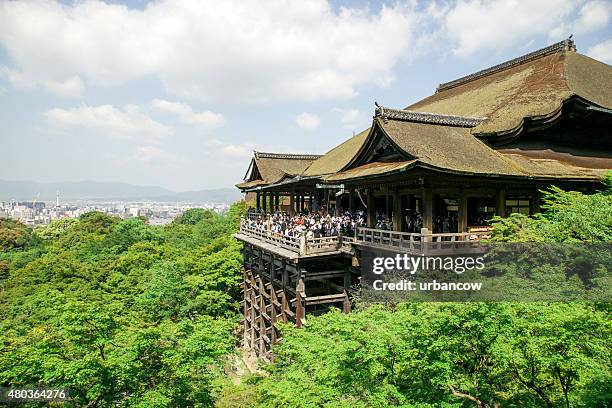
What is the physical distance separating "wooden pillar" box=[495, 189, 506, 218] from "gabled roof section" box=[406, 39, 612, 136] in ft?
10.6

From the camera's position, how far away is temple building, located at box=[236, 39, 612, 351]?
14.0 metres

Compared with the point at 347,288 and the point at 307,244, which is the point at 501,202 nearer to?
the point at 347,288

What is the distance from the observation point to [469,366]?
8.45 meters

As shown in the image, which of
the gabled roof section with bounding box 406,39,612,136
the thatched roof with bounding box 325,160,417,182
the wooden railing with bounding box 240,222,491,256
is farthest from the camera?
the gabled roof section with bounding box 406,39,612,136

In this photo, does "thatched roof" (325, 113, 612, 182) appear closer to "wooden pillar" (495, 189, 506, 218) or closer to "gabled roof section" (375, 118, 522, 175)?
"gabled roof section" (375, 118, 522, 175)

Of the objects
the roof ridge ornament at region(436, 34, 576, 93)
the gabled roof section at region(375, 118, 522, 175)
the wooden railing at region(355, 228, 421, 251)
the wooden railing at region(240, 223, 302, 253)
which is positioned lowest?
the wooden railing at region(240, 223, 302, 253)

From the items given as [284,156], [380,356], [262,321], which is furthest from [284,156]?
[380,356]

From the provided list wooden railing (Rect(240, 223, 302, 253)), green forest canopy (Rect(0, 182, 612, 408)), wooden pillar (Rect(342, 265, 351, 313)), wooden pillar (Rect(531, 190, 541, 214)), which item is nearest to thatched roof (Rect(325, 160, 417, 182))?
wooden railing (Rect(240, 223, 302, 253))

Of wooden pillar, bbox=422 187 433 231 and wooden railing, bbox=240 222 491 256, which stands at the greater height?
wooden pillar, bbox=422 187 433 231

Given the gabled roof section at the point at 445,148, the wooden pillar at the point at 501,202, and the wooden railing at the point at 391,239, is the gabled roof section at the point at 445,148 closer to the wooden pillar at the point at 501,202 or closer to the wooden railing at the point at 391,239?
the wooden pillar at the point at 501,202

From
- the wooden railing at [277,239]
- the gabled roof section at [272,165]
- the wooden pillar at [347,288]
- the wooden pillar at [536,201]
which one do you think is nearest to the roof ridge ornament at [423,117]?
the wooden pillar at [536,201]

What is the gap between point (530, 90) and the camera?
1925 cm

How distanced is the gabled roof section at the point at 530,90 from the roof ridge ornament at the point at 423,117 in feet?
1.51

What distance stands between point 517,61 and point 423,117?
12.5 meters
